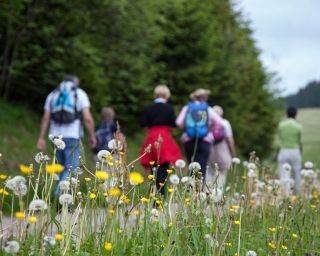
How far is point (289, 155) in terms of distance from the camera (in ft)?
45.9

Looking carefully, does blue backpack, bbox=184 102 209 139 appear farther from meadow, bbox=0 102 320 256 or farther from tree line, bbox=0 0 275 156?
tree line, bbox=0 0 275 156

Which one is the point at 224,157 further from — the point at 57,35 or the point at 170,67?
the point at 170,67

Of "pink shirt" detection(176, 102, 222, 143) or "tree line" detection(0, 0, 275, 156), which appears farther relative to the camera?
"tree line" detection(0, 0, 275, 156)

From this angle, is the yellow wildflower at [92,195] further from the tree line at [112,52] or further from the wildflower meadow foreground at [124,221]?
the tree line at [112,52]

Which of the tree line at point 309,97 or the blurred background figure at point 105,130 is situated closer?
the blurred background figure at point 105,130

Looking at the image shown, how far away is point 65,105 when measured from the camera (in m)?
9.98

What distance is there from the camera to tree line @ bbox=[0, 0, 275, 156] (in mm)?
17719

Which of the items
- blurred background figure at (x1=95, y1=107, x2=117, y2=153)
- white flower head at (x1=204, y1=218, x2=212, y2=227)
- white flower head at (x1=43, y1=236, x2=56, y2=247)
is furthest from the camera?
blurred background figure at (x1=95, y1=107, x2=117, y2=153)

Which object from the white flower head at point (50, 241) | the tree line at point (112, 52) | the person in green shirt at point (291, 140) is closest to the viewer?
the white flower head at point (50, 241)

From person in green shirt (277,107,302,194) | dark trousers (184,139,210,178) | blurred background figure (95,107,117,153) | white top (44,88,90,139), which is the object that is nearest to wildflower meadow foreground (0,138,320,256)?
white top (44,88,90,139)

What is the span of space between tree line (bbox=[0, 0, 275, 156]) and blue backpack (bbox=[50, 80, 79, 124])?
6.44 metres

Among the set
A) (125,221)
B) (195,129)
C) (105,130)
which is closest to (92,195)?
(125,221)

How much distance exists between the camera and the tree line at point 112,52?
17719 millimetres

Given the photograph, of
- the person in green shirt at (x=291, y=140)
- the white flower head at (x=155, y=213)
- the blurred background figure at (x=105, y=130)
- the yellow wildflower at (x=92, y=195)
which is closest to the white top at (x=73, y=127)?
the blurred background figure at (x=105, y=130)
